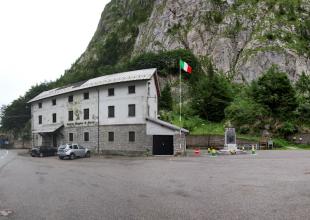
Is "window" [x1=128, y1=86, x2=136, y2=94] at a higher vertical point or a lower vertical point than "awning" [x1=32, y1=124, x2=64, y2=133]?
higher

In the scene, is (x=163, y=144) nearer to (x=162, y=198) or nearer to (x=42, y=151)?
(x=42, y=151)

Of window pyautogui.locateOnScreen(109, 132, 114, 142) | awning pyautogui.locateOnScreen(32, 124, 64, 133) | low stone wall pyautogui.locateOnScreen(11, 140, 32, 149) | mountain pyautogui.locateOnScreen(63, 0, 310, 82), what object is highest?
mountain pyautogui.locateOnScreen(63, 0, 310, 82)

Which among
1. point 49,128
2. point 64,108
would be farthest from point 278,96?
point 49,128

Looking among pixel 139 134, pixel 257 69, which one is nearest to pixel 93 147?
pixel 139 134

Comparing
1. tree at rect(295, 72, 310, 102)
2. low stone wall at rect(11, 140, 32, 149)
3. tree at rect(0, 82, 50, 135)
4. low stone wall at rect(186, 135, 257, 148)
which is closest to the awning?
low stone wall at rect(186, 135, 257, 148)

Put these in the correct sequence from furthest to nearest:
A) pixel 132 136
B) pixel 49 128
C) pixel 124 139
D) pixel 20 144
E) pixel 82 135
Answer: pixel 20 144 < pixel 49 128 < pixel 82 135 < pixel 124 139 < pixel 132 136

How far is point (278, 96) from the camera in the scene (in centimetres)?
4853

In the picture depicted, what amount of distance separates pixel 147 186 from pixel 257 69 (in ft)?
197

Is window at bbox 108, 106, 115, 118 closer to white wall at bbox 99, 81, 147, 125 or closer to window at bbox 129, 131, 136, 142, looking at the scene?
white wall at bbox 99, 81, 147, 125

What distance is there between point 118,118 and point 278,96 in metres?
25.4

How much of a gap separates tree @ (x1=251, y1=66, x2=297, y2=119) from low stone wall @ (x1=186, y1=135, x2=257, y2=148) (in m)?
8.73

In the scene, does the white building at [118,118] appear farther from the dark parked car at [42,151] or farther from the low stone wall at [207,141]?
the low stone wall at [207,141]

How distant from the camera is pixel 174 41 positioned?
7744cm

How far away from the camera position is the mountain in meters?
68.4
